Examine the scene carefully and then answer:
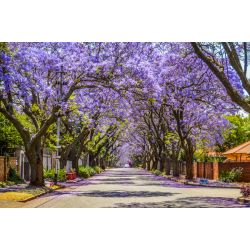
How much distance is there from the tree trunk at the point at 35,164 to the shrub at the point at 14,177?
204 inches

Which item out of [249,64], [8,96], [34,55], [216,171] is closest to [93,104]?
[8,96]

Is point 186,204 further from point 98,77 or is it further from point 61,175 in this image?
point 61,175

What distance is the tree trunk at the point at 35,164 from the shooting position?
2991 cm

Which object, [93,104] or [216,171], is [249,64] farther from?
[216,171]

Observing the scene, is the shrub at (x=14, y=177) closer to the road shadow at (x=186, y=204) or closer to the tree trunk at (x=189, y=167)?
the tree trunk at (x=189, y=167)

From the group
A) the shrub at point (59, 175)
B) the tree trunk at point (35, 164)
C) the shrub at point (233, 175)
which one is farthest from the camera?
the shrub at point (233, 175)

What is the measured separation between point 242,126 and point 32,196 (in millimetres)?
45435

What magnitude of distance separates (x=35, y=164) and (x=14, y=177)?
6.12 metres

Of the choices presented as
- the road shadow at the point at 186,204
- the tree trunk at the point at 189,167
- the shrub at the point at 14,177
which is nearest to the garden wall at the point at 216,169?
the tree trunk at the point at 189,167

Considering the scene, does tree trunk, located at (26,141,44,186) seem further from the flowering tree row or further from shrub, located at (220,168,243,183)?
shrub, located at (220,168,243,183)

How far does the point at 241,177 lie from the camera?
41.5 meters

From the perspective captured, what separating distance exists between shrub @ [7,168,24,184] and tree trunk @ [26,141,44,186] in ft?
17.0

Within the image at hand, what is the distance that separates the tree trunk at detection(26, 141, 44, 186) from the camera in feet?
98.1

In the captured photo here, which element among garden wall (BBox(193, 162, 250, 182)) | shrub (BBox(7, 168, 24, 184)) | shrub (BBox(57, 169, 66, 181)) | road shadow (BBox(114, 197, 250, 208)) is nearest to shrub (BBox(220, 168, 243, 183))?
garden wall (BBox(193, 162, 250, 182))
